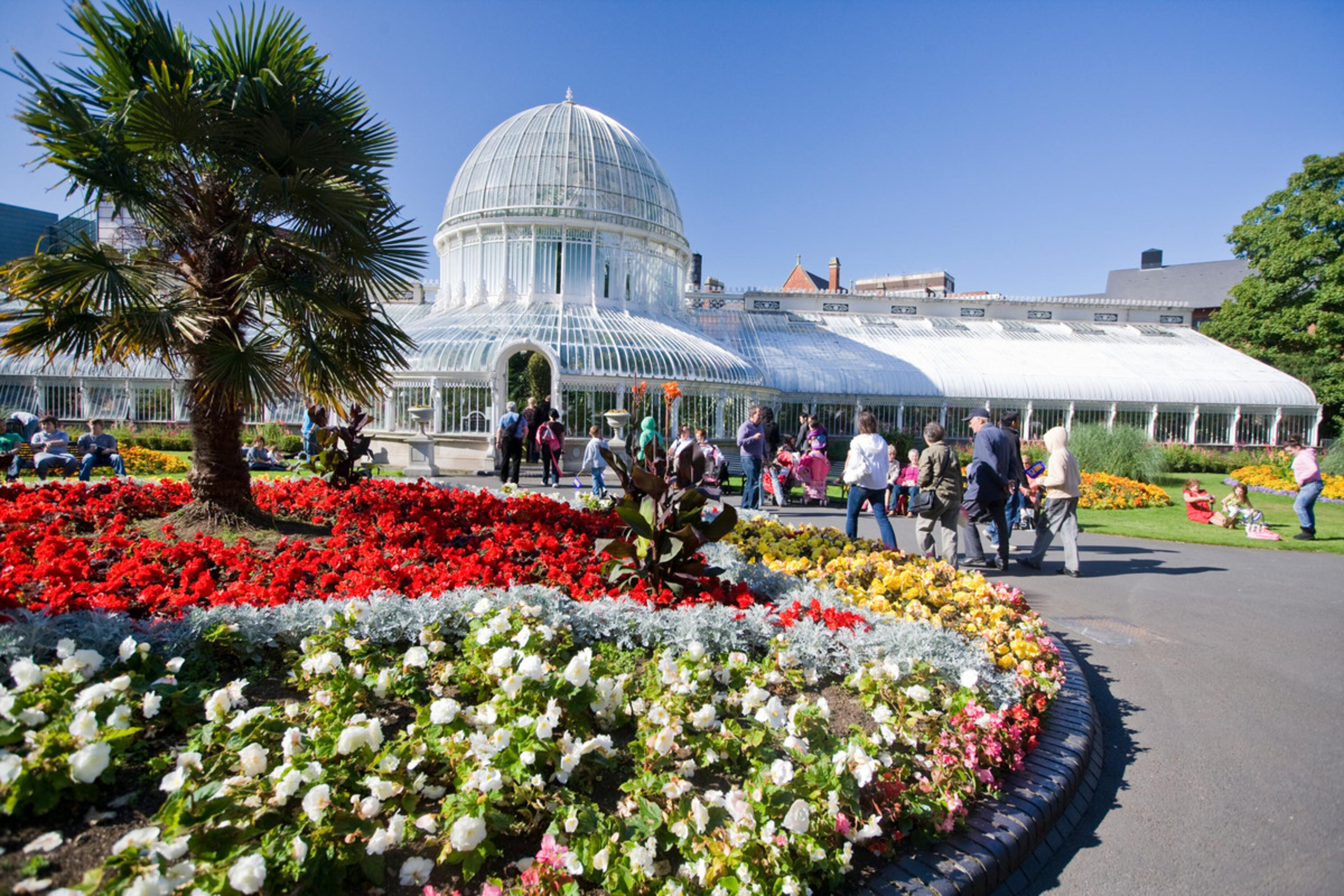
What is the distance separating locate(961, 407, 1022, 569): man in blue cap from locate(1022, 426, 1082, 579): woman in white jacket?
1.34ft

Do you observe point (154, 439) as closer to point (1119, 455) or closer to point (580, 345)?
point (580, 345)

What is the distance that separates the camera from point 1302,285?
31375mm

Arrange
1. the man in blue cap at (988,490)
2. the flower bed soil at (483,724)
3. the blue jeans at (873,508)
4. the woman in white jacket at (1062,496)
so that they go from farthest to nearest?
the woman in white jacket at (1062,496) → the man in blue cap at (988,490) → the blue jeans at (873,508) → the flower bed soil at (483,724)

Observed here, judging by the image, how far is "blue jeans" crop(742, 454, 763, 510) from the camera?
1290 cm

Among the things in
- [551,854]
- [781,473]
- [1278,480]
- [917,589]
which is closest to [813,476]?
[781,473]

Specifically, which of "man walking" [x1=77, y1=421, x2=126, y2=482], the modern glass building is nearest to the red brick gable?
the modern glass building

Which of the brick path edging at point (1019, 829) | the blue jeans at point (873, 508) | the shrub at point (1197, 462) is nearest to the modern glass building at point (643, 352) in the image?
the shrub at point (1197, 462)

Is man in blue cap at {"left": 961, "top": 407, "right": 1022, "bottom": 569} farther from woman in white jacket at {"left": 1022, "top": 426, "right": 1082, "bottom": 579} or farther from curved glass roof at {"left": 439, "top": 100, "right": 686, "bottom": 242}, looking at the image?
curved glass roof at {"left": 439, "top": 100, "right": 686, "bottom": 242}

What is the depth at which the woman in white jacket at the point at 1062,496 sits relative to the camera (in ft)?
28.0

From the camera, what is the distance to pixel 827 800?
2.73 meters

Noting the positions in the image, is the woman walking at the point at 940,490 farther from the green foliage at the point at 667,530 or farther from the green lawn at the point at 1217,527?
the green lawn at the point at 1217,527

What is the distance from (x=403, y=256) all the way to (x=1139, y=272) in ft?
184

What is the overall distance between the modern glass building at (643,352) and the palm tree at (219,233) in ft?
43.5

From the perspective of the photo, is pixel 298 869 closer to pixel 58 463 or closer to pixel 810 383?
pixel 58 463
